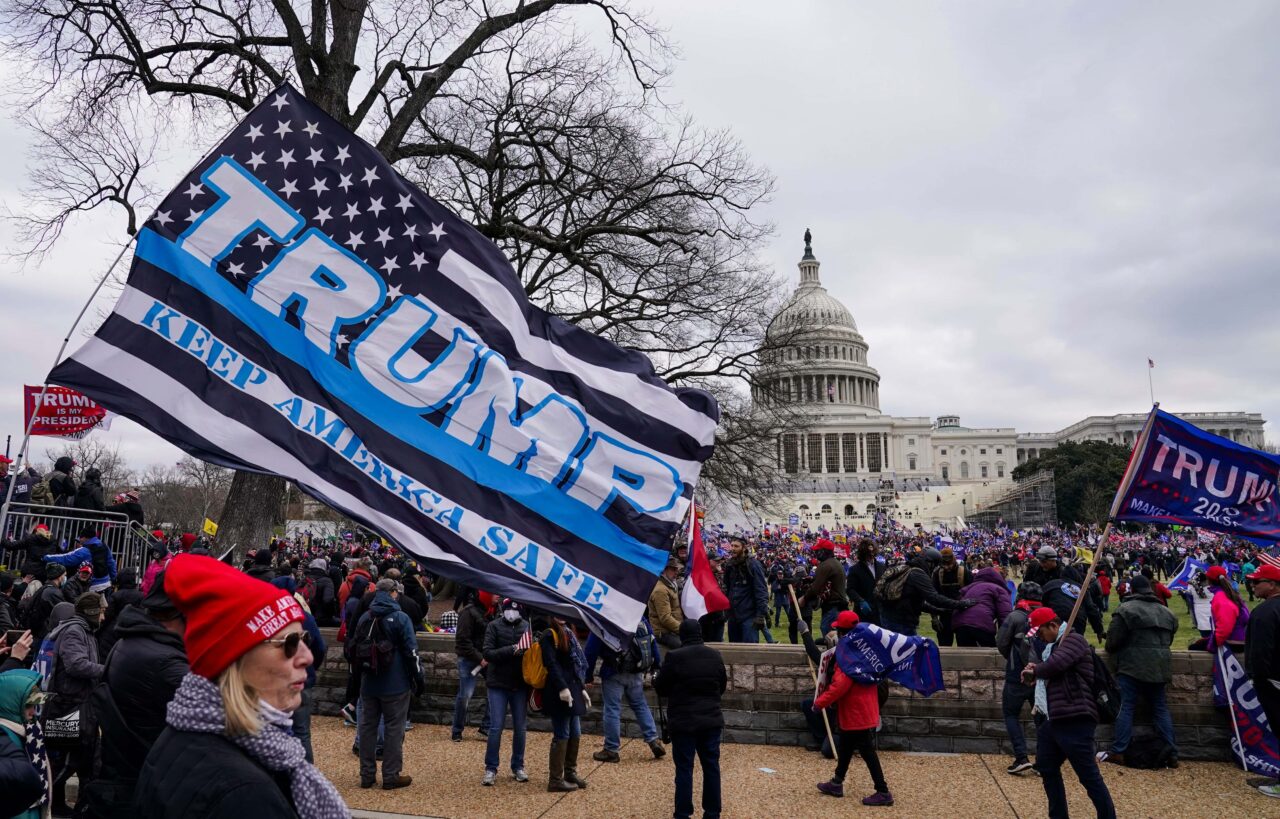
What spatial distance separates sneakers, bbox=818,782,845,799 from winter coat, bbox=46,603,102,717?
5447 mm

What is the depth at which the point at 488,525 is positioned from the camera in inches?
149

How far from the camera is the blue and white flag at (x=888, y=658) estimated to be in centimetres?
756

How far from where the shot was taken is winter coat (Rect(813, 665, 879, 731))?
7.46 m

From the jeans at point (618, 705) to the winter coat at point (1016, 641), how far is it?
329cm

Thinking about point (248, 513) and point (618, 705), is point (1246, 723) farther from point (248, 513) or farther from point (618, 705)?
point (248, 513)

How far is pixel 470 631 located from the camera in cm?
923

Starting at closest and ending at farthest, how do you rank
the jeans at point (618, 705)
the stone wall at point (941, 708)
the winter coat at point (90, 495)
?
the stone wall at point (941, 708), the jeans at point (618, 705), the winter coat at point (90, 495)

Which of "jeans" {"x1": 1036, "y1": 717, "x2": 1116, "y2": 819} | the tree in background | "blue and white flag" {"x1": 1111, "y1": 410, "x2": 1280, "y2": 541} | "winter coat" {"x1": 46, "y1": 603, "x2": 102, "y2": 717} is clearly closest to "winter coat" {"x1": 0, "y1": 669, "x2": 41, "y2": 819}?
"winter coat" {"x1": 46, "y1": 603, "x2": 102, "y2": 717}

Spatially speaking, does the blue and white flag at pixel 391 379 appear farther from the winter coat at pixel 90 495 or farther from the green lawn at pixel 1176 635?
the green lawn at pixel 1176 635

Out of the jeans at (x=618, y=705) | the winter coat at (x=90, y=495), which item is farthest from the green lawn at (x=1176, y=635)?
the winter coat at (x=90, y=495)

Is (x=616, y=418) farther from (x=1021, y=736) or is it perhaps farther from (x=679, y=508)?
(x=1021, y=736)

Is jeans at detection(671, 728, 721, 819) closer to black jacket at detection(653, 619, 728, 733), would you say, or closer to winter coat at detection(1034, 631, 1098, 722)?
black jacket at detection(653, 619, 728, 733)

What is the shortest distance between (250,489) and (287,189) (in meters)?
8.27

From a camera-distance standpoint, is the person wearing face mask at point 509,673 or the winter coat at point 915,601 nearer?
the person wearing face mask at point 509,673
